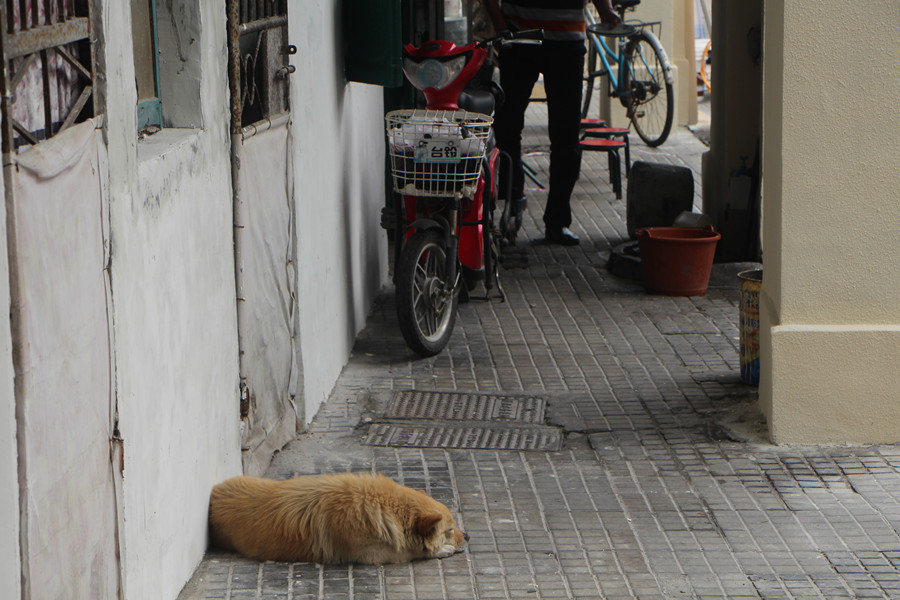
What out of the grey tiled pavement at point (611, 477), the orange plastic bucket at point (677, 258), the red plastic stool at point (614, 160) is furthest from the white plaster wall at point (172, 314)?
the red plastic stool at point (614, 160)

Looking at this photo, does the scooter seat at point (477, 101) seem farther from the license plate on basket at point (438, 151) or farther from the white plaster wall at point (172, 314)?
the white plaster wall at point (172, 314)

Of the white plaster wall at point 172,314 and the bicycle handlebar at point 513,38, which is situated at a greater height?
the bicycle handlebar at point 513,38

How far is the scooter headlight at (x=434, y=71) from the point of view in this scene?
21.5 feet

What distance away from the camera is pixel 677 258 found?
773cm

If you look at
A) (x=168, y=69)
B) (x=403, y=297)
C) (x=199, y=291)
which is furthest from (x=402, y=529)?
(x=403, y=297)

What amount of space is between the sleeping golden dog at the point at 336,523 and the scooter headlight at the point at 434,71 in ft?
9.88

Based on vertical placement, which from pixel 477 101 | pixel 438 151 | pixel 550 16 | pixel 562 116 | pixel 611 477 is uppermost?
pixel 550 16

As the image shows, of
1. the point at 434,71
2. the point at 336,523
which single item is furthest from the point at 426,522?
the point at 434,71

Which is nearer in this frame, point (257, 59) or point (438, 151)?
point (257, 59)

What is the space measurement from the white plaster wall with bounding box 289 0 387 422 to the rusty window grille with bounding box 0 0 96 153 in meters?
2.25

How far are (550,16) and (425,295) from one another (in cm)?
293

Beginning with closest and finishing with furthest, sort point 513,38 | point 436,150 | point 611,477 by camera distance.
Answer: point 611,477
point 436,150
point 513,38

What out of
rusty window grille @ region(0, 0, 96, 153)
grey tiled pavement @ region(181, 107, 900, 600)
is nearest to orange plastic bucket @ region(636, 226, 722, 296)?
grey tiled pavement @ region(181, 107, 900, 600)

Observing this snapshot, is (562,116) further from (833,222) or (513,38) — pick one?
(833,222)
